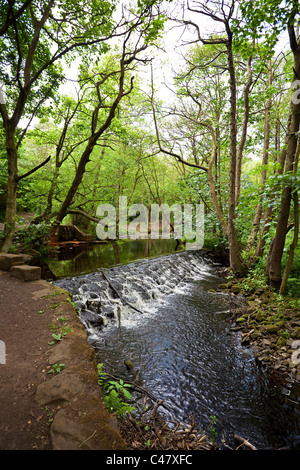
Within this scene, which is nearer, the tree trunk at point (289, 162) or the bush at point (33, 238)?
the tree trunk at point (289, 162)

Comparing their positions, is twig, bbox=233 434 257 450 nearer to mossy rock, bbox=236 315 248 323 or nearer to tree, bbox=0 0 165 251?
mossy rock, bbox=236 315 248 323

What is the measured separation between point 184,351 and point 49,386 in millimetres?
3182

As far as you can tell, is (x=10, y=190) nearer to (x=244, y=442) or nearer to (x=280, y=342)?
(x=244, y=442)

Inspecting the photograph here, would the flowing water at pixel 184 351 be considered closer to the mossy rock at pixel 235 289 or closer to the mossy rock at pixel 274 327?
the mossy rock at pixel 235 289

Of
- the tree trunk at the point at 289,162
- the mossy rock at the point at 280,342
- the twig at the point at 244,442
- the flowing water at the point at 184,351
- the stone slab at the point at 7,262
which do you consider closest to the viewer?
the twig at the point at 244,442

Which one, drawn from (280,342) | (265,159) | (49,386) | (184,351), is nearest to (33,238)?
(184,351)

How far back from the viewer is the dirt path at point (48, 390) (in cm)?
144

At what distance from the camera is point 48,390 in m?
1.84

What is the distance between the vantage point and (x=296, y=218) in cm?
461

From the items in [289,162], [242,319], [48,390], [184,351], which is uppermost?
[289,162]

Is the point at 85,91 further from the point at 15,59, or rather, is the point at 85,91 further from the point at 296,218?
the point at 296,218

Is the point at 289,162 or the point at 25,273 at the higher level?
the point at 289,162

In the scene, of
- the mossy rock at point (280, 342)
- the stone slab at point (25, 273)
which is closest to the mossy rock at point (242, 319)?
the mossy rock at point (280, 342)

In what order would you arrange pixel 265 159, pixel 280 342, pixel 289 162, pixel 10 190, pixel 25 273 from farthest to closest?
pixel 265 159, pixel 10 190, pixel 289 162, pixel 25 273, pixel 280 342
